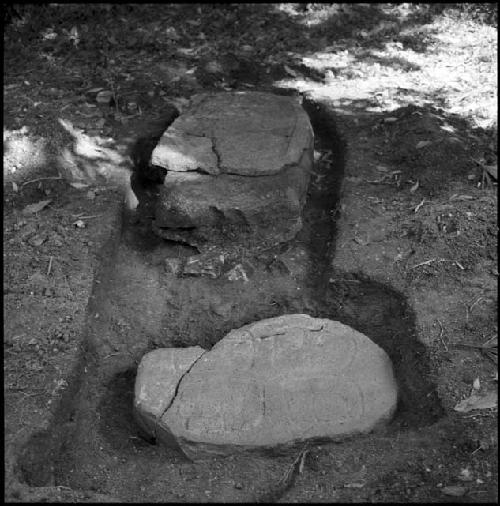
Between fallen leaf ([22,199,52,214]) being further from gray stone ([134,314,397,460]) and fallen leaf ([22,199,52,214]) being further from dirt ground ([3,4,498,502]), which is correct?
gray stone ([134,314,397,460])

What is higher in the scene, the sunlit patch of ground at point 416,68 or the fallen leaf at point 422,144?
the fallen leaf at point 422,144

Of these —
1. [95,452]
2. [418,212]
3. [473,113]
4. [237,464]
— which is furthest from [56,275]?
[473,113]

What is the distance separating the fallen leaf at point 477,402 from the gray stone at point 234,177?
5.46 ft

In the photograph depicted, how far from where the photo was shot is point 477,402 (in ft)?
10.5

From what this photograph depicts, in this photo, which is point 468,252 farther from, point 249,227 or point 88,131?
point 88,131

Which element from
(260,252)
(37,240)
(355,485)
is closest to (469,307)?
(355,485)

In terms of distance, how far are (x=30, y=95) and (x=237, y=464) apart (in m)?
3.50

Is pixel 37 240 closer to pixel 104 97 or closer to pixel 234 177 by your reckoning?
pixel 234 177

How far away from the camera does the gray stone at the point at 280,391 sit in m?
3.20

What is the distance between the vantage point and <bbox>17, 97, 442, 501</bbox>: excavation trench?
3.17 meters

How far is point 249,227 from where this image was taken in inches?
177

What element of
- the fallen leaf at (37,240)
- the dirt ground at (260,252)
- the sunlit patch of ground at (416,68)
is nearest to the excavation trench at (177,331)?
the dirt ground at (260,252)

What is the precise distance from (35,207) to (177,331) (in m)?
1.24

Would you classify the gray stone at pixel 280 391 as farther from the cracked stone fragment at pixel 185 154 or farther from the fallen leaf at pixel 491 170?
the fallen leaf at pixel 491 170
